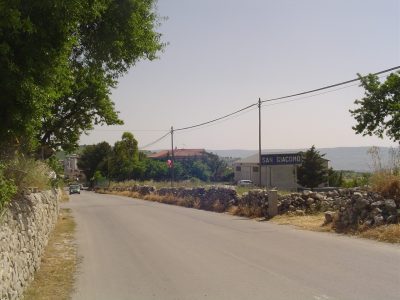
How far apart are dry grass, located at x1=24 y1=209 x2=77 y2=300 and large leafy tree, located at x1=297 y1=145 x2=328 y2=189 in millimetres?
38815

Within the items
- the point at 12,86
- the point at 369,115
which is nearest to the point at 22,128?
the point at 12,86

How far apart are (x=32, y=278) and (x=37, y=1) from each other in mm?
4900

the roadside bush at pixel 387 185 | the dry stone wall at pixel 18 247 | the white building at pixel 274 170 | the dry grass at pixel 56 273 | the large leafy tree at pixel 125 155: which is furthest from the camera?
the large leafy tree at pixel 125 155

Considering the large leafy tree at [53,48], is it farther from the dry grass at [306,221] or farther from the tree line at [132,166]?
the tree line at [132,166]

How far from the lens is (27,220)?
9695mm

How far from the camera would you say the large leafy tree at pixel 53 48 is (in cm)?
848

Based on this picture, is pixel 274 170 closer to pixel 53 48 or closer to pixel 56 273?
pixel 56 273

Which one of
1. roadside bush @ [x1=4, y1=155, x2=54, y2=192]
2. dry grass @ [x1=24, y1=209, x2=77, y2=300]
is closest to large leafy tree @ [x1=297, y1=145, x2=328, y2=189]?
dry grass @ [x1=24, y1=209, x2=77, y2=300]

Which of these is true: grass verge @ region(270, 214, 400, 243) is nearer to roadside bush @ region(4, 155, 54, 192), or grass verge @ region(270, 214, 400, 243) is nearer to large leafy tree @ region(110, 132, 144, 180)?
roadside bush @ region(4, 155, 54, 192)

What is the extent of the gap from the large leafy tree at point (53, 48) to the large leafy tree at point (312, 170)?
40273 millimetres

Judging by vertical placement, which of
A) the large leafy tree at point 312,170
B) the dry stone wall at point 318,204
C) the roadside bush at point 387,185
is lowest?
the dry stone wall at point 318,204

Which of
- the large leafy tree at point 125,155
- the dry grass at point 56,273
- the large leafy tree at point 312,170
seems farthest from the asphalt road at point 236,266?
the large leafy tree at point 125,155

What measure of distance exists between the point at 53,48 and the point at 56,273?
14.8ft

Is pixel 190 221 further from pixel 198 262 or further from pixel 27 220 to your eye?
pixel 27 220
